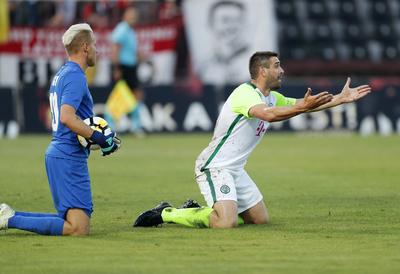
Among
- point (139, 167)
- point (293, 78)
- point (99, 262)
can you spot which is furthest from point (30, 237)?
point (293, 78)

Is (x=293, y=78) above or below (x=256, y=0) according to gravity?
below

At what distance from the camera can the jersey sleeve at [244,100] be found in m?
10.5

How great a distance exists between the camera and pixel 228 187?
424 inches

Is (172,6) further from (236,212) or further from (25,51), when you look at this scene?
(236,212)

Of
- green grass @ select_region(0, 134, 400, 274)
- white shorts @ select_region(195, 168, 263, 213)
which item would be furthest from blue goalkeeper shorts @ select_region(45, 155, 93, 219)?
white shorts @ select_region(195, 168, 263, 213)

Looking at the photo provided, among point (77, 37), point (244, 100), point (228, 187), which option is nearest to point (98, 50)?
point (228, 187)

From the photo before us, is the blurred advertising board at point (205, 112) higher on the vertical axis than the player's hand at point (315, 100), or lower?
lower

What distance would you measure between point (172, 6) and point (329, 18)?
5361 millimetres

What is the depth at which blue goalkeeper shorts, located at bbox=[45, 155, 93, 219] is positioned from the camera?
32.2ft

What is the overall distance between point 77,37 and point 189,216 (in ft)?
6.62

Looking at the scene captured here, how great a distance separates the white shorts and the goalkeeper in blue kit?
1304mm

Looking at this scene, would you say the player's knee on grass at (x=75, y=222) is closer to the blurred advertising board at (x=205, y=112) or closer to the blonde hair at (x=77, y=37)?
the blonde hair at (x=77, y=37)

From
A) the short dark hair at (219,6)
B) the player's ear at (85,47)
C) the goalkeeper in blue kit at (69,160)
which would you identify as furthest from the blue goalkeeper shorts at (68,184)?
the short dark hair at (219,6)

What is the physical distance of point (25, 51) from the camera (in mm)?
27031
